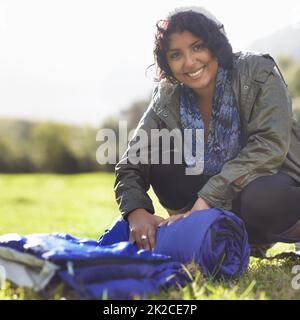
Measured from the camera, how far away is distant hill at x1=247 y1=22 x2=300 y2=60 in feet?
14.2

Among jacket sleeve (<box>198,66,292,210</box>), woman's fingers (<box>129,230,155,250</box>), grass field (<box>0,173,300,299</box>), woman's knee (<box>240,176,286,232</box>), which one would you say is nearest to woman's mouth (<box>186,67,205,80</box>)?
jacket sleeve (<box>198,66,292,210</box>)

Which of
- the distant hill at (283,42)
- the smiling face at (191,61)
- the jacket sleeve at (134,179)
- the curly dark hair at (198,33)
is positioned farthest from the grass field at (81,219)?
the distant hill at (283,42)

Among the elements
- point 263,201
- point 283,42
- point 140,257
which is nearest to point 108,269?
point 140,257

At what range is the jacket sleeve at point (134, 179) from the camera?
10.3 ft

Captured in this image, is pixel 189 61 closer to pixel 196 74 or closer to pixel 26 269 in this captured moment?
pixel 196 74

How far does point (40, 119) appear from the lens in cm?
2431

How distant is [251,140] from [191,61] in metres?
0.51

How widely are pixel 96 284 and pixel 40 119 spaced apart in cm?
2245

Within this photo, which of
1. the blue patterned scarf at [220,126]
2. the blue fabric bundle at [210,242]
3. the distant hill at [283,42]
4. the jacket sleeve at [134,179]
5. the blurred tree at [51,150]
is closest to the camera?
the blue fabric bundle at [210,242]

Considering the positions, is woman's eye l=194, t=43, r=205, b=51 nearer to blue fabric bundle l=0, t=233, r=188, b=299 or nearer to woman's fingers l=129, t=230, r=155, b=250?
woman's fingers l=129, t=230, r=155, b=250

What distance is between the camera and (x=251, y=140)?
Answer: 3086mm

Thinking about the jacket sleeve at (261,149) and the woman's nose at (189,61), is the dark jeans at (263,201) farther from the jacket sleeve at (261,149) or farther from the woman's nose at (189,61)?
the woman's nose at (189,61)
